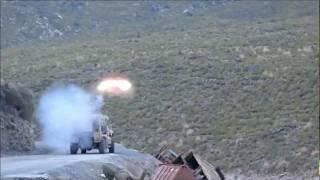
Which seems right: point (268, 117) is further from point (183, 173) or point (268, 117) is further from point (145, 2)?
point (145, 2)

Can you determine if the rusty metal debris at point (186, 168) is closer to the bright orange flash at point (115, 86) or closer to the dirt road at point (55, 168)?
the dirt road at point (55, 168)

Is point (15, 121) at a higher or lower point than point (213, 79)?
lower

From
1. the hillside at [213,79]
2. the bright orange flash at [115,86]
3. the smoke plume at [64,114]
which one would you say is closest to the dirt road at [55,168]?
the smoke plume at [64,114]

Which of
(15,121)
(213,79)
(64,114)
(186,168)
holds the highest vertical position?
(213,79)

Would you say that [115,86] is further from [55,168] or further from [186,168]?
[55,168]

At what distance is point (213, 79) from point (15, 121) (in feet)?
71.3

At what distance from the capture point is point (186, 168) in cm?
2681

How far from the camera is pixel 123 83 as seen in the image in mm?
59594

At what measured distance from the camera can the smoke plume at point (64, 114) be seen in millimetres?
40781

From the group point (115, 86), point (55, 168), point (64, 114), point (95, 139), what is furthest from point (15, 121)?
point (115, 86)

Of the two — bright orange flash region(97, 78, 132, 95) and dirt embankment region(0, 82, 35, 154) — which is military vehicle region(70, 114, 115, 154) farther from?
bright orange flash region(97, 78, 132, 95)

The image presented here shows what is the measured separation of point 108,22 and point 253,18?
52.6ft

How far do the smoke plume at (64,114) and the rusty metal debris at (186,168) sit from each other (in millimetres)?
5857

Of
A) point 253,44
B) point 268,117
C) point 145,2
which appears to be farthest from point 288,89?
point 145,2
